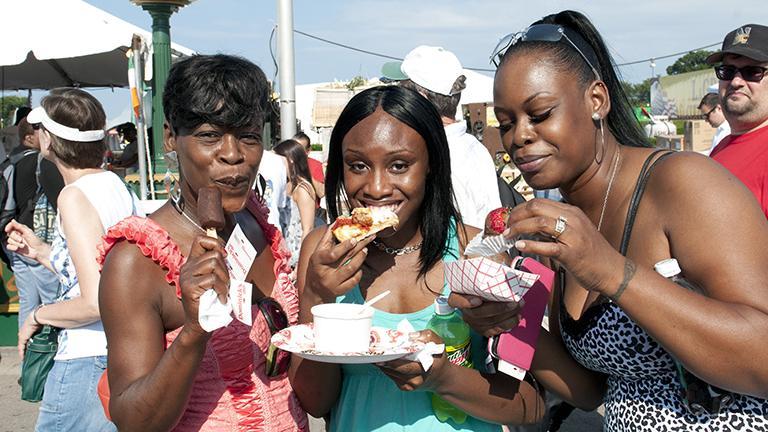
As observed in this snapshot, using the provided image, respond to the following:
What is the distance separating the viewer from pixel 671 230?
78.8 inches

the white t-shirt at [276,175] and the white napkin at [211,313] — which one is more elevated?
the white napkin at [211,313]

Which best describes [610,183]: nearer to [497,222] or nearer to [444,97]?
[497,222]

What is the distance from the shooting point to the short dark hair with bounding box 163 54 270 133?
7.46 ft

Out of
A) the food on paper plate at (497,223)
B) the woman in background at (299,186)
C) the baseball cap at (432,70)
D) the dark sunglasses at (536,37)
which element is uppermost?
the dark sunglasses at (536,37)

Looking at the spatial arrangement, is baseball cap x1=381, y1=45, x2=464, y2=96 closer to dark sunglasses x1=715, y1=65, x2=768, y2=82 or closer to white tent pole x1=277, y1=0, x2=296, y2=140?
dark sunglasses x1=715, y1=65, x2=768, y2=82

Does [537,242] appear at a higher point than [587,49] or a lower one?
lower

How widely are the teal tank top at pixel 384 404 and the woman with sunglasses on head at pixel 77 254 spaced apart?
129cm

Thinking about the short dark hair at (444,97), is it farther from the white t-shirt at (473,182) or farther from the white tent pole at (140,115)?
the white tent pole at (140,115)

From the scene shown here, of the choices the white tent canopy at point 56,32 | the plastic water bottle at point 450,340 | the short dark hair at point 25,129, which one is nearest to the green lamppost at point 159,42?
the white tent canopy at point 56,32

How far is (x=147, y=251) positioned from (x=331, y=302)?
1.93 feet

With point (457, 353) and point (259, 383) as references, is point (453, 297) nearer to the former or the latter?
point (457, 353)

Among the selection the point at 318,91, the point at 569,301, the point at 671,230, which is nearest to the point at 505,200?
the point at 569,301

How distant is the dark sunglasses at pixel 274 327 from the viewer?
7.73 ft

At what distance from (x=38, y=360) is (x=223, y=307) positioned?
2.36 metres
